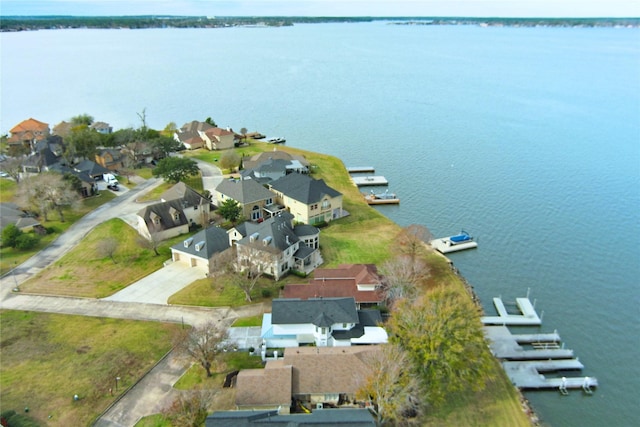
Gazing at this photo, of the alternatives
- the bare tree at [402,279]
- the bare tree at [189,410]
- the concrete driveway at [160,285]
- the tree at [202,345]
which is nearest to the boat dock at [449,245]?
the bare tree at [402,279]

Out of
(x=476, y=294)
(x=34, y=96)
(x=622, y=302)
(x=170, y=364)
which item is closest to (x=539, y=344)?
(x=476, y=294)

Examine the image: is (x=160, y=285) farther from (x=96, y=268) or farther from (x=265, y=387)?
(x=265, y=387)

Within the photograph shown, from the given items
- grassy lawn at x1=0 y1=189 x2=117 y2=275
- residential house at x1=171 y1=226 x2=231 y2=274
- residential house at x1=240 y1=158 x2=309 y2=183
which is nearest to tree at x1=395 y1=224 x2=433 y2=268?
residential house at x1=171 y1=226 x2=231 y2=274

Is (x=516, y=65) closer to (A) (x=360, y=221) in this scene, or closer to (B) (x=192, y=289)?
(A) (x=360, y=221)

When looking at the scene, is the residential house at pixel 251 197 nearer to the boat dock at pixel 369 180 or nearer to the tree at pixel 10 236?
the boat dock at pixel 369 180

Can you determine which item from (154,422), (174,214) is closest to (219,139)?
(174,214)
